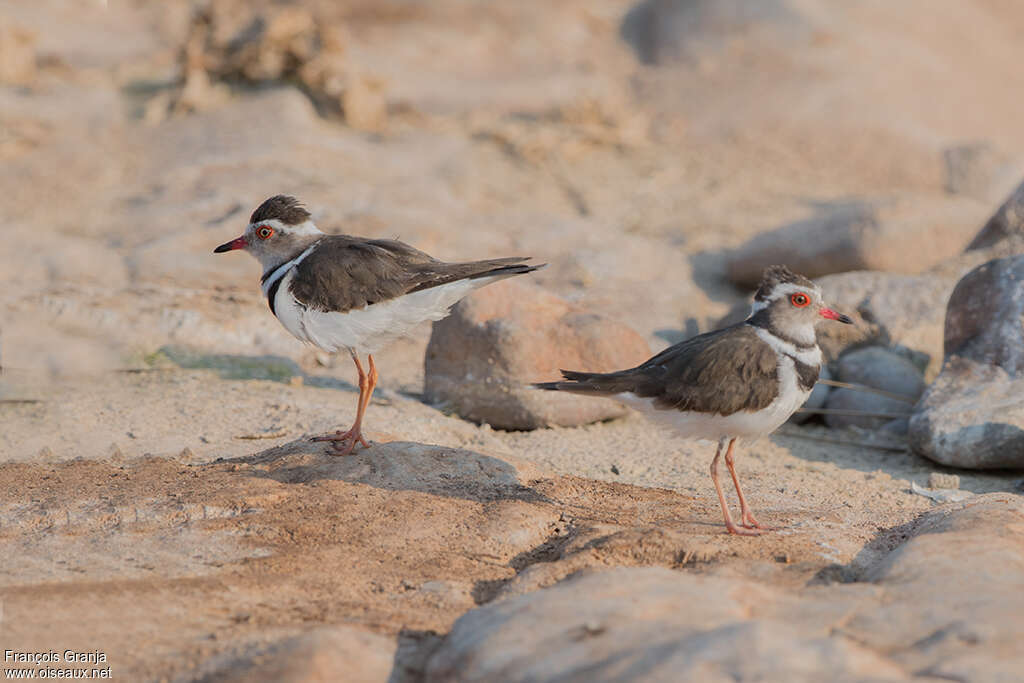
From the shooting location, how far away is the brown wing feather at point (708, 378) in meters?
5.40

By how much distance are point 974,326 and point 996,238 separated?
2081 mm

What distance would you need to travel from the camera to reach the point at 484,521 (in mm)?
5398

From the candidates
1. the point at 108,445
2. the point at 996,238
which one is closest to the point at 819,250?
the point at 996,238

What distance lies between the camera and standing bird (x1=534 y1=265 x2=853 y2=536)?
5.41 meters

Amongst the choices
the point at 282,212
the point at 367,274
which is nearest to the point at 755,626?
the point at 367,274

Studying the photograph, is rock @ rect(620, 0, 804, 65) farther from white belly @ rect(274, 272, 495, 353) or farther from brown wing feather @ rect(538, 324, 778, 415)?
brown wing feather @ rect(538, 324, 778, 415)

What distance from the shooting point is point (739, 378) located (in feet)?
17.8

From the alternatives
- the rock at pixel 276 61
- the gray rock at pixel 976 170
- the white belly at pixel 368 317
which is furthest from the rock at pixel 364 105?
the white belly at pixel 368 317

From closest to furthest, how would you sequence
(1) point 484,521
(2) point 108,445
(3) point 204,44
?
(1) point 484,521 → (2) point 108,445 → (3) point 204,44

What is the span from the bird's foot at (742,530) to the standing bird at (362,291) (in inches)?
73.8

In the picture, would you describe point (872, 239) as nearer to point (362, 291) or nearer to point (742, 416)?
point (742, 416)

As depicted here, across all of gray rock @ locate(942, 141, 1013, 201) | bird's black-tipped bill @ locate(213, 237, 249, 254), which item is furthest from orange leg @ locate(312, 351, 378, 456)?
gray rock @ locate(942, 141, 1013, 201)

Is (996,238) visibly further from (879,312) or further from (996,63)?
(996,63)

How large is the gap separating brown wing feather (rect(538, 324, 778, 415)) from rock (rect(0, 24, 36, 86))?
11.4 metres
